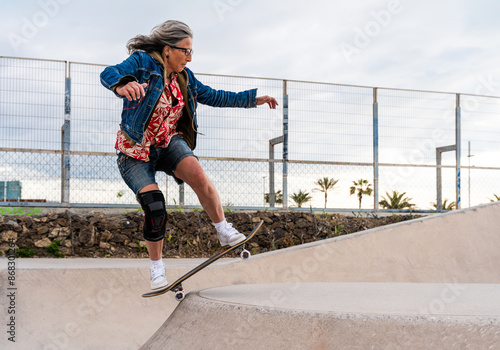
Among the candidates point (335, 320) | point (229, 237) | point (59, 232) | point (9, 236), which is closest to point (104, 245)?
point (59, 232)

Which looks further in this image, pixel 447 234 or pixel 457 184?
pixel 457 184

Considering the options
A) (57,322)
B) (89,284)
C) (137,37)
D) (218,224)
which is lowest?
(57,322)

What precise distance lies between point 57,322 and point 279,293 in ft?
7.80

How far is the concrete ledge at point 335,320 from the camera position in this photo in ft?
7.61

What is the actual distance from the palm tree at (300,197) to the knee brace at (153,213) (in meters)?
6.73

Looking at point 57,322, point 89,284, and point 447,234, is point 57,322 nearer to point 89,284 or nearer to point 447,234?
point 89,284

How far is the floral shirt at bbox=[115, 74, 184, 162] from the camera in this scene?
3.38m

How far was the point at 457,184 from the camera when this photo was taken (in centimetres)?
1179

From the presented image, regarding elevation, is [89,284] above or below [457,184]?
below

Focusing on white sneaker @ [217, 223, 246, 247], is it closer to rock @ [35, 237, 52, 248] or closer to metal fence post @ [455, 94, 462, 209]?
rock @ [35, 237, 52, 248]

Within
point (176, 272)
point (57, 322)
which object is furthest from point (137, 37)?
point (57, 322)

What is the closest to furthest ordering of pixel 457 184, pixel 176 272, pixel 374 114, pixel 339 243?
pixel 176 272, pixel 339 243, pixel 374 114, pixel 457 184

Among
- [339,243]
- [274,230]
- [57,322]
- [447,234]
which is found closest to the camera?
[57,322]

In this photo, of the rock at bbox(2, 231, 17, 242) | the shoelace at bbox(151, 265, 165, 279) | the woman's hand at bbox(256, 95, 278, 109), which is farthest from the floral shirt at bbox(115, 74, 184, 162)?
the rock at bbox(2, 231, 17, 242)
